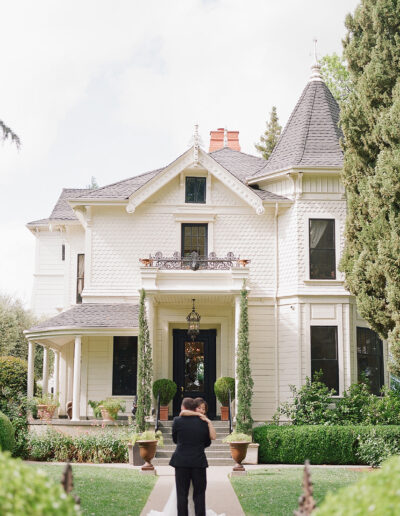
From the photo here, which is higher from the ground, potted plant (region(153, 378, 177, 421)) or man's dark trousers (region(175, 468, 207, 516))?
potted plant (region(153, 378, 177, 421))

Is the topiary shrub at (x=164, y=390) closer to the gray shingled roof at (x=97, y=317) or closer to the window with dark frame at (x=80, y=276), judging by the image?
the gray shingled roof at (x=97, y=317)

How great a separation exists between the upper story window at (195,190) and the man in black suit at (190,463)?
1311 centimetres

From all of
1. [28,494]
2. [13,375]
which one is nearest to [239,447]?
[13,375]

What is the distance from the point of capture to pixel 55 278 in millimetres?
29344

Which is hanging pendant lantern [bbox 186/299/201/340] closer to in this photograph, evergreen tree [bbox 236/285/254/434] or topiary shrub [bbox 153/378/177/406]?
topiary shrub [bbox 153/378/177/406]

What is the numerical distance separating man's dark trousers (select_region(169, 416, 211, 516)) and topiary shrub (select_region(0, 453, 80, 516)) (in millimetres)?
4611

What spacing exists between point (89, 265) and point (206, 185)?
4.27 m

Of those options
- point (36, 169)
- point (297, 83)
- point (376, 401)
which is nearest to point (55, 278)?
point (36, 169)

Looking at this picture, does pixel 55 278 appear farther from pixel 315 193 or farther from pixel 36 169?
pixel 315 193

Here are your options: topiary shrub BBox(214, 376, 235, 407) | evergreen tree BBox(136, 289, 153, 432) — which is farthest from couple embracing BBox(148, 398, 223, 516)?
topiary shrub BBox(214, 376, 235, 407)

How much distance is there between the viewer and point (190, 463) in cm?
844

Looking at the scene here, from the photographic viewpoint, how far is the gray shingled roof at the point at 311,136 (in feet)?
67.1

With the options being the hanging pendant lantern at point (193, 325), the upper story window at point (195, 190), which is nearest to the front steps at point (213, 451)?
the hanging pendant lantern at point (193, 325)

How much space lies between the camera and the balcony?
18656mm
